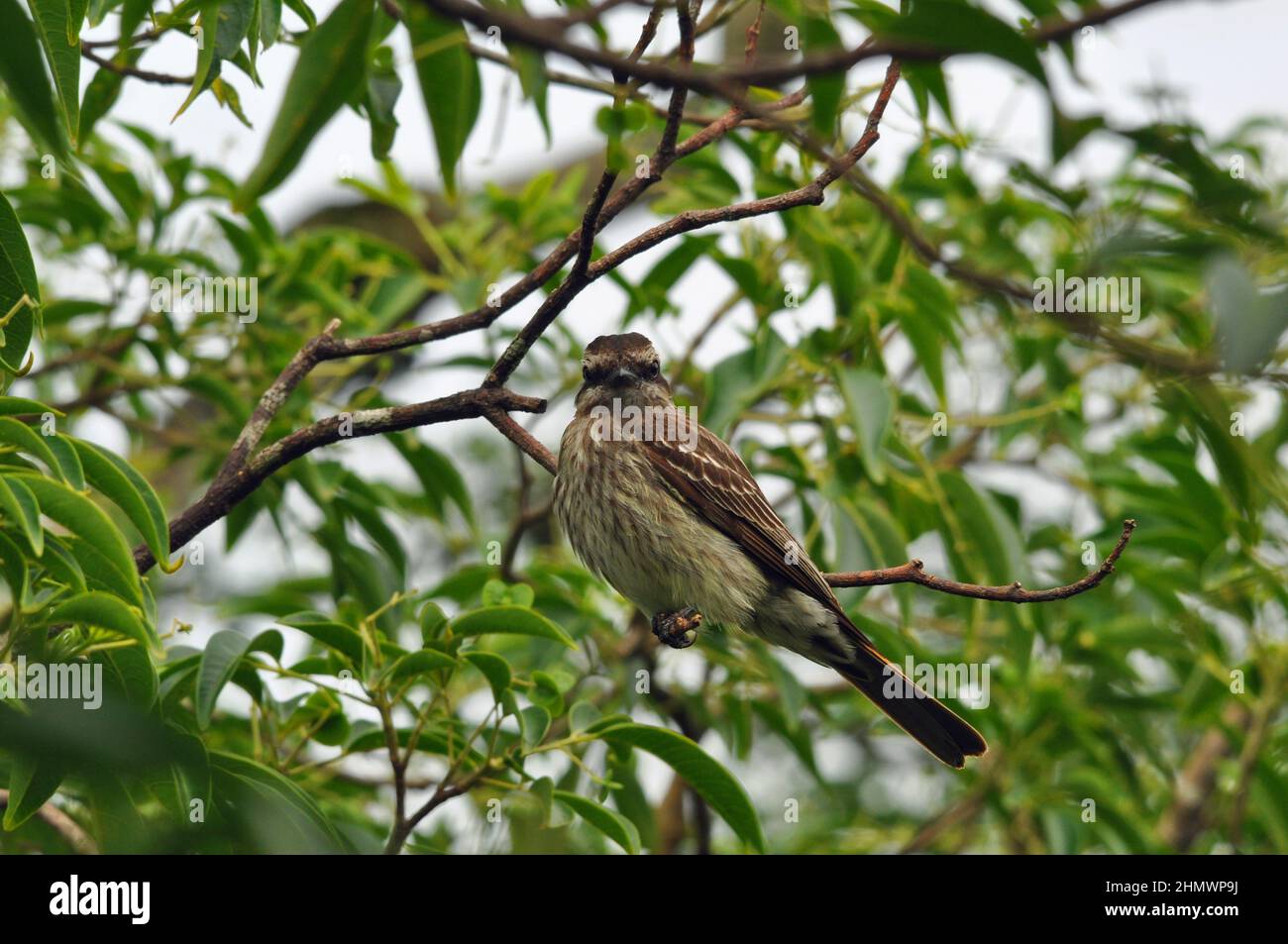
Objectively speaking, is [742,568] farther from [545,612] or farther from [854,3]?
[854,3]

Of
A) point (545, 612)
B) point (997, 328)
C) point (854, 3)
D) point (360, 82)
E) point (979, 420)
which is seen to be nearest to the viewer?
point (360, 82)

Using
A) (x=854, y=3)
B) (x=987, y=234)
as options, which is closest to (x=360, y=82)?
(x=854, y=3)

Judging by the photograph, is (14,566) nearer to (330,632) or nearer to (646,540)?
(330,632)

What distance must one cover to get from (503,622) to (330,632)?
1.38ft

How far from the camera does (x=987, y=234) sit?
5566mm

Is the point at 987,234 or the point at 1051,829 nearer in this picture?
the point at 1051,829

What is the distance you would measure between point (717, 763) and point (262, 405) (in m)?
1.44

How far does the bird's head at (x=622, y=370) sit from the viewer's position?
4.69 meters

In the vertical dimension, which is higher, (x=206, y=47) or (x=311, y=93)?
(x=206, y=47)

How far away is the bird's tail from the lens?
441 centimetres

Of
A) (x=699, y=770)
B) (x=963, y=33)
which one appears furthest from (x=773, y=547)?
(x=963, y=33)

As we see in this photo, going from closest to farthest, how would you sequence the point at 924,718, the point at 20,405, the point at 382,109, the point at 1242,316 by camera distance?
the point at 1242,316 < the point at 20,405 < the point at 382,109 < the point at 924,718

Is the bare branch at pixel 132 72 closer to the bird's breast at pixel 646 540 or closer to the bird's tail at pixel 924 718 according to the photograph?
the bird's breast at pixel 646 540

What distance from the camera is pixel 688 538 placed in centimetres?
455
